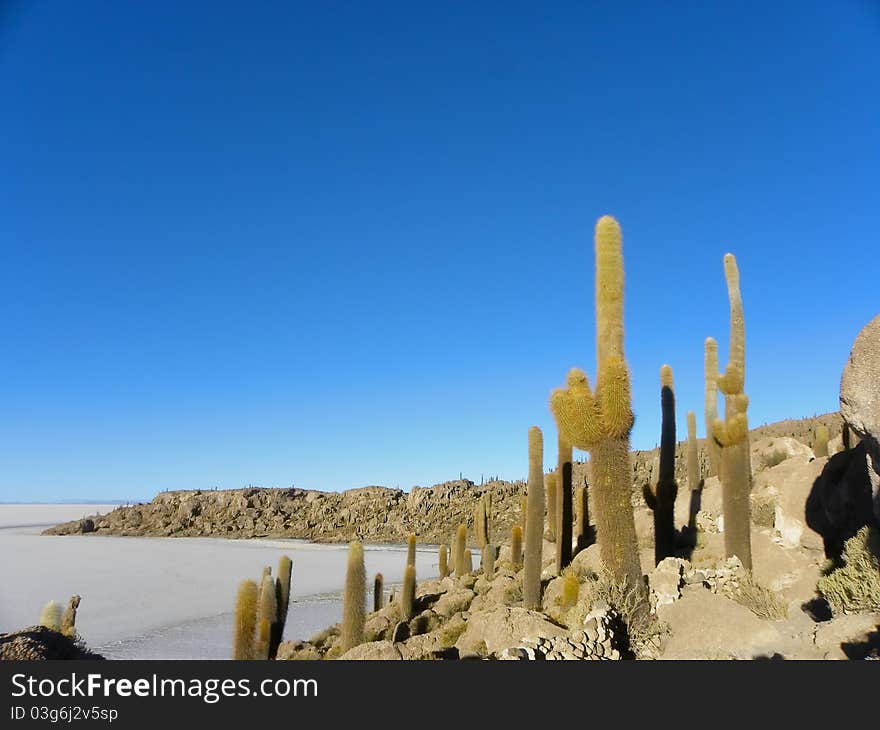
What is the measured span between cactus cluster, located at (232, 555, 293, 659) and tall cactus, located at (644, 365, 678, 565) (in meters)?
9.57

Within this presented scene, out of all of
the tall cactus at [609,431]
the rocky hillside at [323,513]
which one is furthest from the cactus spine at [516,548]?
the rocky hillside at [323,513]

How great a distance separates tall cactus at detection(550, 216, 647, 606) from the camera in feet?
37.7

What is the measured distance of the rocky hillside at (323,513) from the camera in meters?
57.2

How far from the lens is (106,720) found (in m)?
6.11

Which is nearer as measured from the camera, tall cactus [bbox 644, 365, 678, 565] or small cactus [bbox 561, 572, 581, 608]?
small cactus [bbox 561, 572, 581, 608]

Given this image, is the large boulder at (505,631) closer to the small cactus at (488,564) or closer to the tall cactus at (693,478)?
the tall cactus at (693,478)

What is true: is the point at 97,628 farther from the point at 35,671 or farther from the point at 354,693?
the point at 354,693

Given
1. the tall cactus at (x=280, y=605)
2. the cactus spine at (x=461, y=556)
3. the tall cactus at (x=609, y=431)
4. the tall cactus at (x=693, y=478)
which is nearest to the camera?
the tall cactus at (x=609, y=431)

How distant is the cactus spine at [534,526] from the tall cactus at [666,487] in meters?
3.09

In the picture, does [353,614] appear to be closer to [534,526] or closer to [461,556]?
[534,526]

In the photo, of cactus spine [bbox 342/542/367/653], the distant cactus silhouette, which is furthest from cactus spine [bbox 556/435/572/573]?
the distant cactus silhouette

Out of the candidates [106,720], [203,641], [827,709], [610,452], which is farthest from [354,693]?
[203,641]

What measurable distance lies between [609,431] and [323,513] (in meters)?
59.6

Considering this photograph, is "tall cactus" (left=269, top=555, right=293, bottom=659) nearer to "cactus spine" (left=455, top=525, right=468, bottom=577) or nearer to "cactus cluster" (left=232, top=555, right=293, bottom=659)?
"cactus cluster" (left=232, top=555, right=293, bottom=659)
